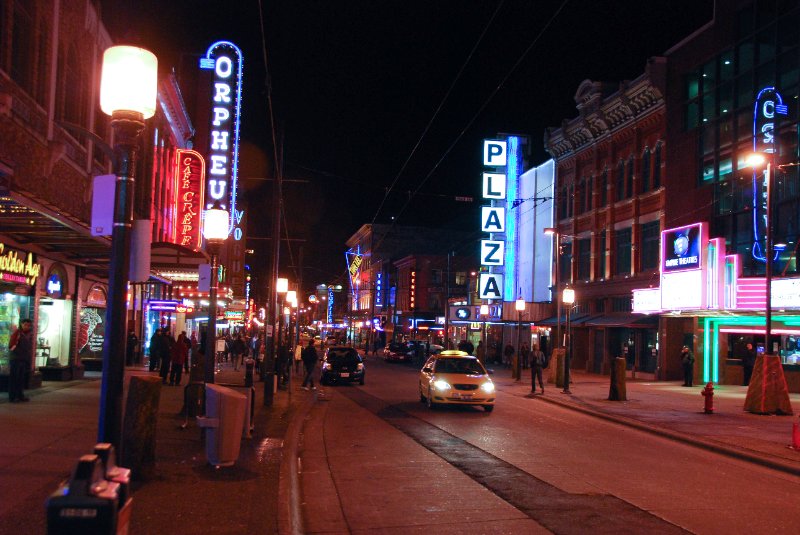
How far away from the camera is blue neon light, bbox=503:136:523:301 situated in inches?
1918

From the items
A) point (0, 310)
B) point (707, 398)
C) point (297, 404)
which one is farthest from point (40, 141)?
point (707, 398)

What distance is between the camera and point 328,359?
30141 mm

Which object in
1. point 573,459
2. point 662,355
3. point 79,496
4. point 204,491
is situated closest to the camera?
point 79,496

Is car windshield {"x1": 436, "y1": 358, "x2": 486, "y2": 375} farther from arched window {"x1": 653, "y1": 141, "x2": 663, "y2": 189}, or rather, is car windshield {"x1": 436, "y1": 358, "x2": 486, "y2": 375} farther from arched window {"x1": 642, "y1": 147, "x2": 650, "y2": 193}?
arched window {"x1": 642, "y1": 147, "x2": 650, "y2": 193}

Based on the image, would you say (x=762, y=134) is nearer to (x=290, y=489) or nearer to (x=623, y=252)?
(x=623, y=252)

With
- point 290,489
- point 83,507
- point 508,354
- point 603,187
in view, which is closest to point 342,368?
point 508,354

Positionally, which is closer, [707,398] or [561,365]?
[707,398]

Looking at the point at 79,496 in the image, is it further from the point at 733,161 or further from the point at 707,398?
the point at 733,161

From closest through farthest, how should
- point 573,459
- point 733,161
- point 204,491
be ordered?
point 204,491
point 573,459
point 733,161

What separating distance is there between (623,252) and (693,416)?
1986 centimetres

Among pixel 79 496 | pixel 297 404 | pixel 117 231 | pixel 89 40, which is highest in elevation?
pixel 89 40

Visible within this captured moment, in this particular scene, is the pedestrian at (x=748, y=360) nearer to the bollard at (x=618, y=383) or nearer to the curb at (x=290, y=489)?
the bollard at (x=618, y=383)

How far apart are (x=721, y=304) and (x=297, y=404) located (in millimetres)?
16706

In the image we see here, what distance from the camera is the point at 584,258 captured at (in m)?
42.8
